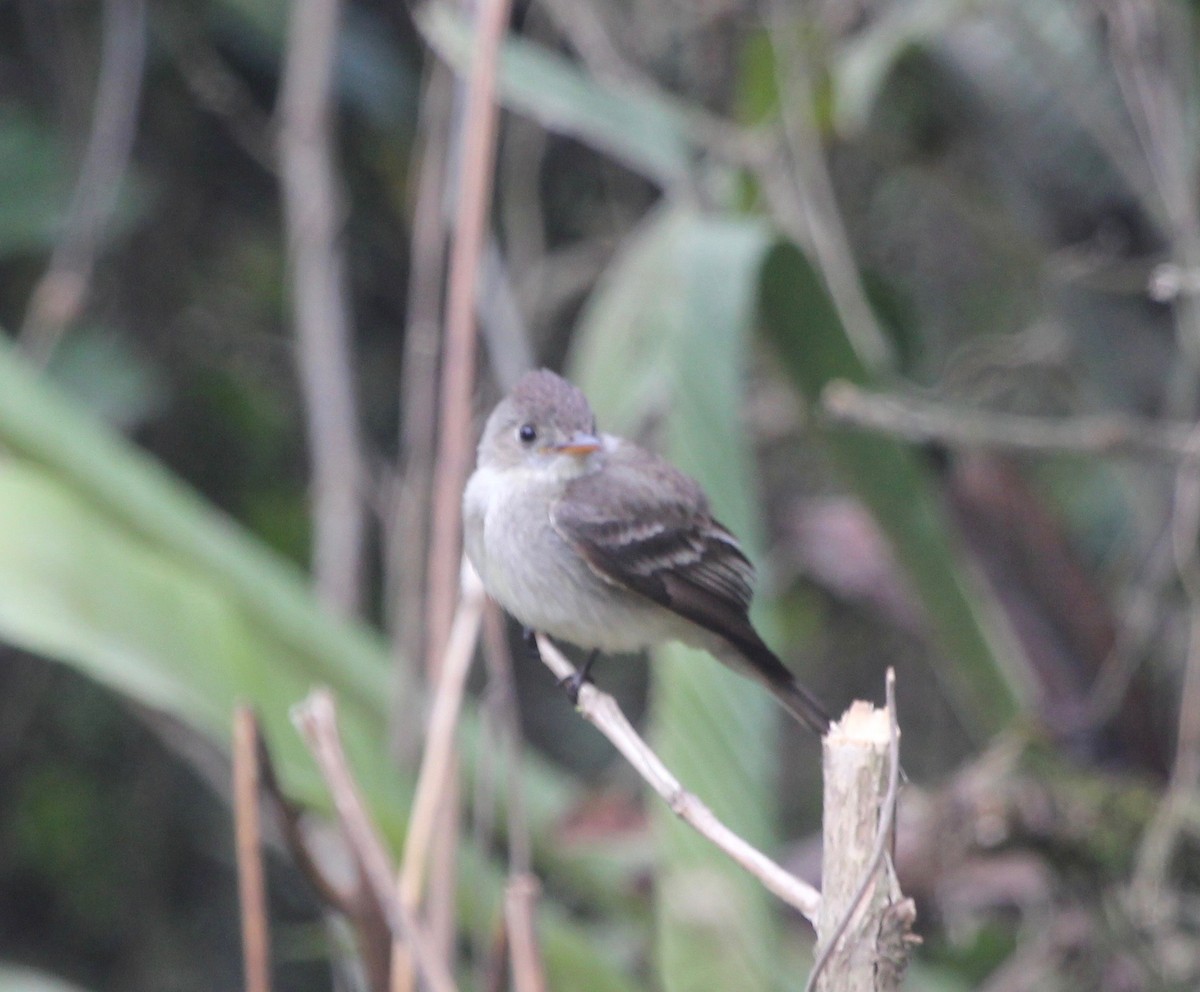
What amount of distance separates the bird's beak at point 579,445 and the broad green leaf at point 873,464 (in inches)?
18.7

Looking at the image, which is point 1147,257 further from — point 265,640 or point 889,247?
point 265,640

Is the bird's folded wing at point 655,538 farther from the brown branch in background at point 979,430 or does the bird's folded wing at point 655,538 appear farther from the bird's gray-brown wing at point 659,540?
the brown branch in background at point 979,430

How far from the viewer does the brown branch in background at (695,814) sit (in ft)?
4.24

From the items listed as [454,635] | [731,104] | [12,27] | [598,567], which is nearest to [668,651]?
[598,567]

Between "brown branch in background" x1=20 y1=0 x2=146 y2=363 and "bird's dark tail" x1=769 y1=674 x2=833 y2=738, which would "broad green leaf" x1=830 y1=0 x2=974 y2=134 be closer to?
"bird's dark tail" x1=769 y1=674 x2=833 y2=738

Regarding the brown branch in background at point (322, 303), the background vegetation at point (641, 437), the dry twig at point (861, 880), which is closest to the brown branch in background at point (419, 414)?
the background vegetation at point (641, 437)

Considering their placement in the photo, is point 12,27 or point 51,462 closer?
point 51,462

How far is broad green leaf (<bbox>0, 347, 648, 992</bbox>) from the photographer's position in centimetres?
246

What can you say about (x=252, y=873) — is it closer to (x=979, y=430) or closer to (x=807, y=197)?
(x=979, y=430)

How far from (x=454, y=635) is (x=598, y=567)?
644 mm

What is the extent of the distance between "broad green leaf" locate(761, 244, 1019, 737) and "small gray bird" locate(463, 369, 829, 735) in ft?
1.42

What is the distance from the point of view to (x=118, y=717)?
4.79 meters

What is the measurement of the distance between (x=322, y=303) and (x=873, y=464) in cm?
182

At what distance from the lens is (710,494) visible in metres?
2.51
